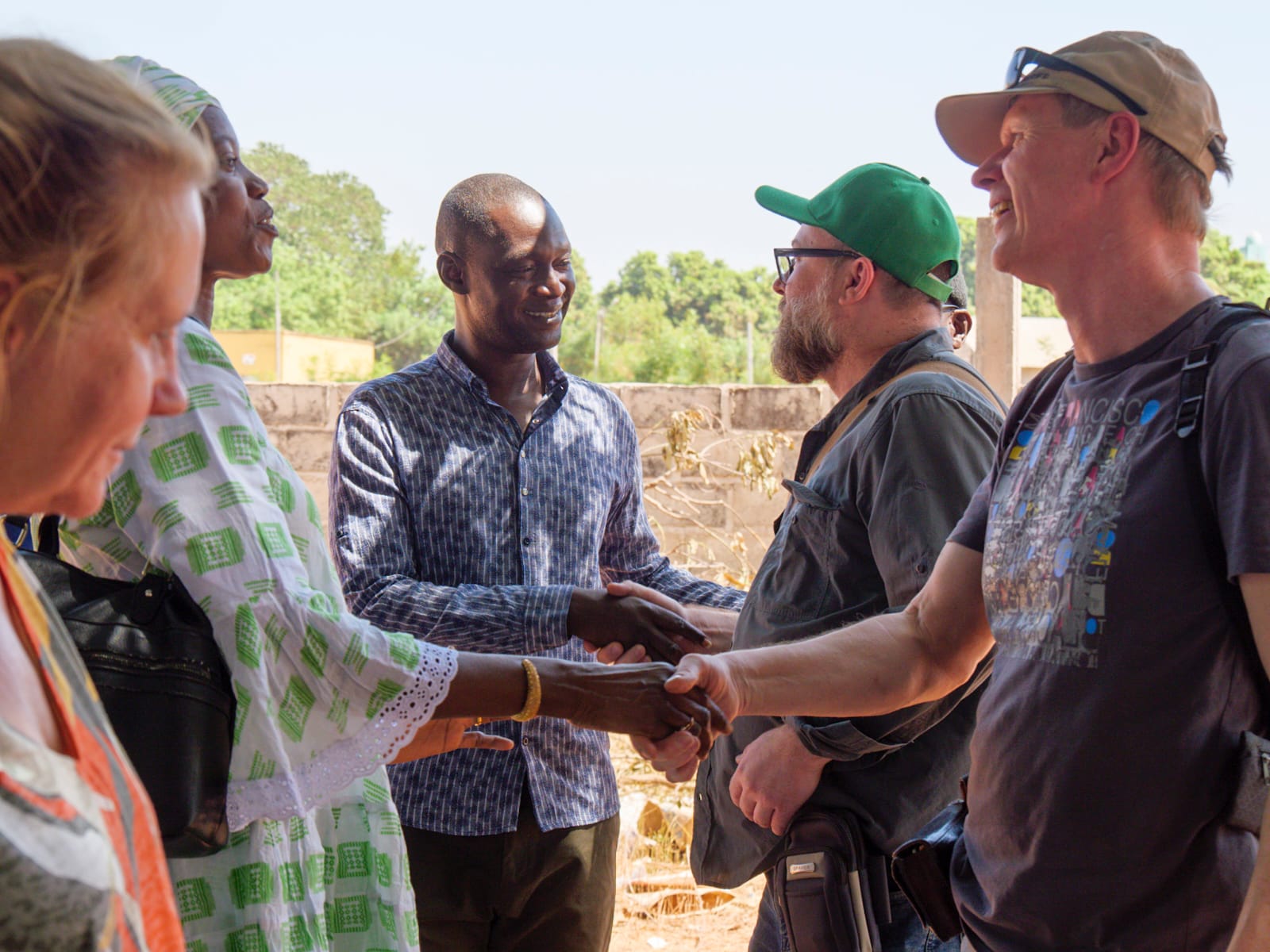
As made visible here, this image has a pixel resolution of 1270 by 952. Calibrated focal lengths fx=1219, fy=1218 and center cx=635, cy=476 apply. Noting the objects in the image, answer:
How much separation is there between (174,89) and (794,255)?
1.56m

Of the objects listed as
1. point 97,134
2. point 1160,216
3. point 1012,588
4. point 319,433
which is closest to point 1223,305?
point 1160,216

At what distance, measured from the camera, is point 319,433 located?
8.24 metres

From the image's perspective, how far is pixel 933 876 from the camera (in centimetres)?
199

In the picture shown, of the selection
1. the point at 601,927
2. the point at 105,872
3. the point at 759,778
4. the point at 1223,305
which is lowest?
the point at 601,927

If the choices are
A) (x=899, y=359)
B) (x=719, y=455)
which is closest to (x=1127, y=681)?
(x=899, y=359)

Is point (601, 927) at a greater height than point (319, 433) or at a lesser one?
lesser

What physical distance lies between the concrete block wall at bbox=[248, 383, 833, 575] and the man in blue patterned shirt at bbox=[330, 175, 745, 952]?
3.21 m

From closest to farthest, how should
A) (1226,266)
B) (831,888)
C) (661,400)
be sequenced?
(831,888)
(661,400)
(1226,266)

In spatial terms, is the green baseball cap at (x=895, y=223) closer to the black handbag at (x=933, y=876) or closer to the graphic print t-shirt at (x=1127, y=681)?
the graphic print t-shirt at (x=1127, y=681)

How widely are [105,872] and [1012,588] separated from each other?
138 centimetres

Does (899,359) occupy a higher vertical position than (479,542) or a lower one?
higher

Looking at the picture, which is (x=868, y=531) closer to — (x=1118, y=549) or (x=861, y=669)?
(x=861, y=669)

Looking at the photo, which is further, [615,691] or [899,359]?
[899,359]

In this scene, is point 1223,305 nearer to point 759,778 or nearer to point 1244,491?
point 1244,491
